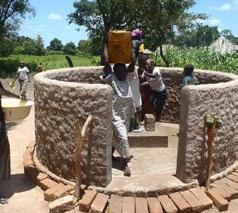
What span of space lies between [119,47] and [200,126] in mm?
1592

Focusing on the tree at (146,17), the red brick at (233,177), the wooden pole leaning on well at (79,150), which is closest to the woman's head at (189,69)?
the red brick at (233,177)

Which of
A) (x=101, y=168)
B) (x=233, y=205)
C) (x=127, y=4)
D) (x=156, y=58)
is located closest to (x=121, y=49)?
(x=101, y=168)

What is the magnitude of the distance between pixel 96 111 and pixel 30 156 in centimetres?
187

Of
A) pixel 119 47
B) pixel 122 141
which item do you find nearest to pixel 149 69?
pixel 119 47

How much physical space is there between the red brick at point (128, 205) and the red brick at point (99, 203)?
8.6 inches

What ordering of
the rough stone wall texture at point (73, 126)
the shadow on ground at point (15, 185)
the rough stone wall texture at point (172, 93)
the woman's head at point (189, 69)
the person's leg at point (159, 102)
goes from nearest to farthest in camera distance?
1. the rough stone wall texture at point (73, 126)
2. the shadow on ground at point (15, 185)
3. the woman's head at point (189, 69)
4. the person's leg at point (159, 102)
5. the rough stone wall texture at point (172, 93)

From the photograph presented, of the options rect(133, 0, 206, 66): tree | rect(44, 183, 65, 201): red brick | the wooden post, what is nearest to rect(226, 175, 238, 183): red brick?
the wooden post

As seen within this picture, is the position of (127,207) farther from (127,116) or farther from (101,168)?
(127,116)

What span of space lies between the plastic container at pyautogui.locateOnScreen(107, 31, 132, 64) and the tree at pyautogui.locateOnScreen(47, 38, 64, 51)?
54831mm

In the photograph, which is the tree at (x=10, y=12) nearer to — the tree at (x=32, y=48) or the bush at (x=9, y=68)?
the bush at (x=9, y=68)

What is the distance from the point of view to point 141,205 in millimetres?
4820

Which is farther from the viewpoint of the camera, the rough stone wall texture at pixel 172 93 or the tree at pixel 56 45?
the tree at pixel 56 45

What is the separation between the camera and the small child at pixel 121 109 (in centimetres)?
557

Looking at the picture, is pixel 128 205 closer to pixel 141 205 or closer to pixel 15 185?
→ pixel 141 205
